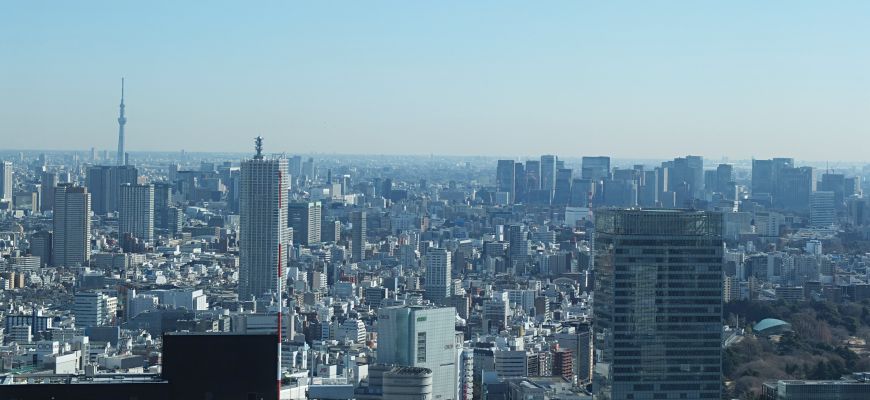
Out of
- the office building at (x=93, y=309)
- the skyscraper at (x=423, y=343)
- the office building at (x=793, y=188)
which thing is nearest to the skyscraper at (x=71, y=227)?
the office building at (x=93, y=309)

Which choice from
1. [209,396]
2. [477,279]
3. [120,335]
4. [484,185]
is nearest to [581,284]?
[477,279]

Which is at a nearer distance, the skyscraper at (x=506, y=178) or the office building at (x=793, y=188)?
the office building at (x=793, y=188)

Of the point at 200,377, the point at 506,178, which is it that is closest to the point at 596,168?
the point at 506,178

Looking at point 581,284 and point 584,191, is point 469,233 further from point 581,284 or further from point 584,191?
point 581,284

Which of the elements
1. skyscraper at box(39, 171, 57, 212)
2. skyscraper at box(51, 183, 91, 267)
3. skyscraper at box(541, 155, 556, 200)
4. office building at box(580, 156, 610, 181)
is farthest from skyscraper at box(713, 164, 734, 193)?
skyscraper at box(51, 183, 91, 267)

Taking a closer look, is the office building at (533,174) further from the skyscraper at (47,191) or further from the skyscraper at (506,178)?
the skyscraper at (47,191)

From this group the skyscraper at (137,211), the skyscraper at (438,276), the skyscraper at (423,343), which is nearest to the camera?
the skyscraper at (423,343)
